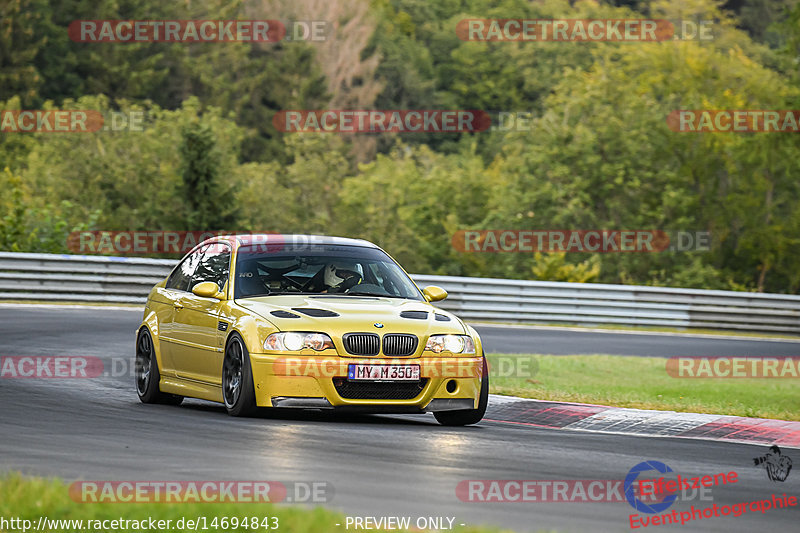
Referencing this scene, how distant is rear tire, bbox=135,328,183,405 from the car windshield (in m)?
1.29

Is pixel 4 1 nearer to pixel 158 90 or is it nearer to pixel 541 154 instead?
pixel 158 90

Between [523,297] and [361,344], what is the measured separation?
59.6ft

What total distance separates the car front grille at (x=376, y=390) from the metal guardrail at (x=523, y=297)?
51.2 feet

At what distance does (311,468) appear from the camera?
8391 millimetres

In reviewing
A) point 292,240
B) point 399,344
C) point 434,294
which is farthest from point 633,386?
point 399,344

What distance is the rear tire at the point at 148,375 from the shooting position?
12516 mm

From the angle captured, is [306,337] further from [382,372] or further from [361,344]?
[382,372]

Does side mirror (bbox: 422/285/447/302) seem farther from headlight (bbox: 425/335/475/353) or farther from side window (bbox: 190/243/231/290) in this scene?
side window (bbox: 190/243/231/290)

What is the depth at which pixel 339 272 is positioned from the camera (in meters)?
12.2

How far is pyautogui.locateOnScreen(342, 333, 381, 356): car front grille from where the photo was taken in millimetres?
10844

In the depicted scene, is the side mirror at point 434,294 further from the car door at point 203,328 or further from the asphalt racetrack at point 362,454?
the car door at point 203,328

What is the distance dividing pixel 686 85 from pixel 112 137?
87.1 feet

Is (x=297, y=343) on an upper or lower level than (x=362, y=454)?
upper

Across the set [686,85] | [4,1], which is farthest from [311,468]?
[4,1]
